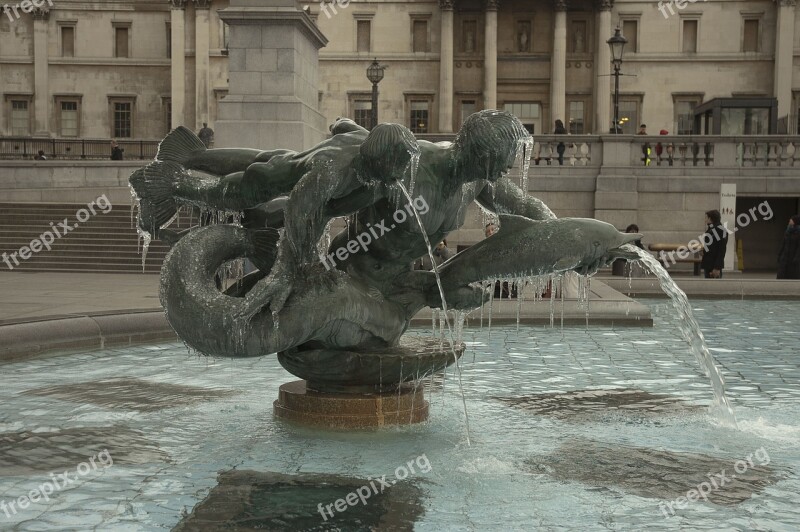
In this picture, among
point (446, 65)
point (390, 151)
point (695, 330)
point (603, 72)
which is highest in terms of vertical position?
point (446, 65)

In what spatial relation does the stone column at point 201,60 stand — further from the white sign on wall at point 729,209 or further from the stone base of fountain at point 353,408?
the stone base of fountain at point 353,408

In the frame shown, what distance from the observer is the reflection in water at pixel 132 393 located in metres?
7.48

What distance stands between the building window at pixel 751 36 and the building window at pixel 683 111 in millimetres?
3932

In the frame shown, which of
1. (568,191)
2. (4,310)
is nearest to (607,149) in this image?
(568,191)

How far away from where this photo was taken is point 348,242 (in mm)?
6609

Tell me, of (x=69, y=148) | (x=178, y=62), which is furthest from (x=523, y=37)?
(x=69, y=148)

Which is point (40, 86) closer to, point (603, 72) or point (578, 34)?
point (578, 34)

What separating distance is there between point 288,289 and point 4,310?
779cm

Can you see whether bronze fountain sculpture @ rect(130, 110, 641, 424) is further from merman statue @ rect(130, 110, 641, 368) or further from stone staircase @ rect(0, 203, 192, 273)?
stone staircase @ rect(0, 203, 192, 273)

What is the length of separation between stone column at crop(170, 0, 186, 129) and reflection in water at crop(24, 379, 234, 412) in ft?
189

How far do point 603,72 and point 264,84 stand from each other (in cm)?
4543

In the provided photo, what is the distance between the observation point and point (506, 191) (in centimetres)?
673

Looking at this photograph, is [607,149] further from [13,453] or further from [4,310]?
[13,453]

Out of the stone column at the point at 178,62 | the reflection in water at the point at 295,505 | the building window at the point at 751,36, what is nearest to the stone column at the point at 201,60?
the stone column at the point at 178,62
